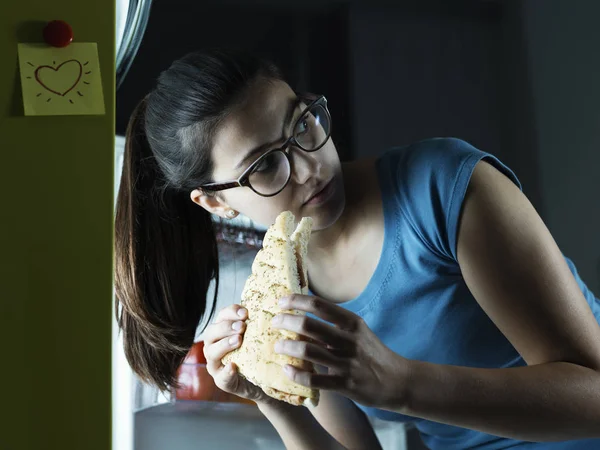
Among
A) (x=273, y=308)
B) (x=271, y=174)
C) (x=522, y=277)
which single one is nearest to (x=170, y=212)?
(x=271, y=174)

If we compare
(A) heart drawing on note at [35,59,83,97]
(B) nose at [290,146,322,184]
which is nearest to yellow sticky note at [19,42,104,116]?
(A) heart drawing on note at [35,59,83,97]

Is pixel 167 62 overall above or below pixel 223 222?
above

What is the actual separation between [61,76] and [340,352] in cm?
55

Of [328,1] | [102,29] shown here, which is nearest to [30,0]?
[102,29]

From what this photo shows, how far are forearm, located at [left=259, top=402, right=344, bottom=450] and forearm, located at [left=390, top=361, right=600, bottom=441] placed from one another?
34 centimetres

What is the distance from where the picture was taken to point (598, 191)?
4.89 ft

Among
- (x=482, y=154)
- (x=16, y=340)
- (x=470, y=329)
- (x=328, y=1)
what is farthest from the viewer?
(x=328, y=1)

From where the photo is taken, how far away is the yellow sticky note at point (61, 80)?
92 cm

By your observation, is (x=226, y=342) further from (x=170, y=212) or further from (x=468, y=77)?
(x=468, y=77)

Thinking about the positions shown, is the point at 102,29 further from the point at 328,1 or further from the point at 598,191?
the point at 598,191

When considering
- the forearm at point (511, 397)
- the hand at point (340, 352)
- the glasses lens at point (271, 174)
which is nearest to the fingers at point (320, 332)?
the hand at point (340, 352)

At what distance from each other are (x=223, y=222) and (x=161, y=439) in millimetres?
429

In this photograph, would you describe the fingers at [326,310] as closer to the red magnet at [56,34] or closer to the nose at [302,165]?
the nose at [302,165]

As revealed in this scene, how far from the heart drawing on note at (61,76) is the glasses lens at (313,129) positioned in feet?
1.22
